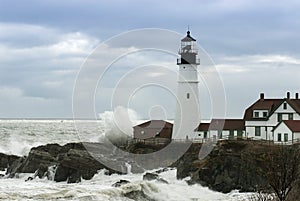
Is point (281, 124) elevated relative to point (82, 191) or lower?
elevated

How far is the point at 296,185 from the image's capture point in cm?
1900

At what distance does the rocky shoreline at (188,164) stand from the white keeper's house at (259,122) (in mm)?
3750

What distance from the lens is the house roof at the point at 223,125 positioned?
1558 inches

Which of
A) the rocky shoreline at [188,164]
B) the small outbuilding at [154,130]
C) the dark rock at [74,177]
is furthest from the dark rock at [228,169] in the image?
the small outbuilding at [154,130]

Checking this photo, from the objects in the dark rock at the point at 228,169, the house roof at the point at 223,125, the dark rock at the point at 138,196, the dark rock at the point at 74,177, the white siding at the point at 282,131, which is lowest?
the dark rock at the point at 138,196

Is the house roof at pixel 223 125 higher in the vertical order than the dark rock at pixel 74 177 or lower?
higher

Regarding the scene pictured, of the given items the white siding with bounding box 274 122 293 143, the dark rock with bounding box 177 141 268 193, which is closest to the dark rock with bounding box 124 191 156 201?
the dark rock with bounding box 177 141 268 193

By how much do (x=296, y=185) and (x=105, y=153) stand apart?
2202 centimetres

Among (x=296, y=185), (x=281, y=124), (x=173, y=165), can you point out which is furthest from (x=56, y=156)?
(x=296, y=185)

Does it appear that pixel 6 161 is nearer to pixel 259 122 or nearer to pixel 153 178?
pixel 153 178

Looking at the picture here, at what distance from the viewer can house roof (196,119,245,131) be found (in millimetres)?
39562

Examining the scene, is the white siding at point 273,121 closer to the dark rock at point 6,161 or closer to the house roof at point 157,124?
the house roof at point 157,124

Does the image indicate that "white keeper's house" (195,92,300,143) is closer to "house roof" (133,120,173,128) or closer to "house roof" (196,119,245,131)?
"house roof" (196,119,245,131)

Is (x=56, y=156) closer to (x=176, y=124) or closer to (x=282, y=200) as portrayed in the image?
(x=176, y=124)
